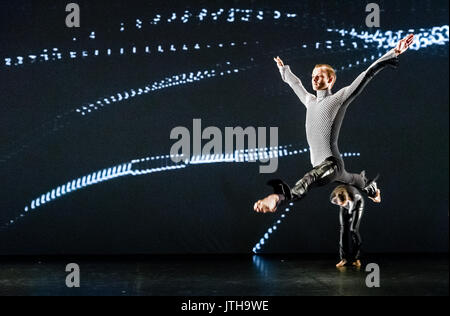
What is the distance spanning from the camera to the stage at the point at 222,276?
166 inches

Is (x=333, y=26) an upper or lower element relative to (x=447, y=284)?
upper

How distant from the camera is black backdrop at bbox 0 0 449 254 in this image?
20.9 ft

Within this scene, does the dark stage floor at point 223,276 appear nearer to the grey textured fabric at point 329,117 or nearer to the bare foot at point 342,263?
the bare foot at point 342,263

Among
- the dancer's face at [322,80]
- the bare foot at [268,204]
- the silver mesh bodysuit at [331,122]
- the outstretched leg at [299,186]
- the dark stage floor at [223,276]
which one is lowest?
the dark stage floor at [223,276]

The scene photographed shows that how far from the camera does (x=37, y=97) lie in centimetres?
639

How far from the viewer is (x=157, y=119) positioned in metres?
6.41

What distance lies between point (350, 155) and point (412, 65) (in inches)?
44.9

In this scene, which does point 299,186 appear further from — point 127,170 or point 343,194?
point 127,170

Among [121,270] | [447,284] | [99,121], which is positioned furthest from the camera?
[99,121]

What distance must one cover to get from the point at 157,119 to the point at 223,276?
2.08 metres

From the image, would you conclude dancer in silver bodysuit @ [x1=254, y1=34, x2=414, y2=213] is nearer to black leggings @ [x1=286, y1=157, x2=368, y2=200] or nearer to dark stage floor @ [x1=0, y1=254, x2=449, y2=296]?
black leggings @ [x1=286, y1=157, x2=368, y2=200]

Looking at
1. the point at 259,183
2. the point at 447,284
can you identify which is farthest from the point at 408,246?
the point at 447,284

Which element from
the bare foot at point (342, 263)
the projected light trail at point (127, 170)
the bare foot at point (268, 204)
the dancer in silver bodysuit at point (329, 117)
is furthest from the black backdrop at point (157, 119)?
the bare foot at point (268, 204)
